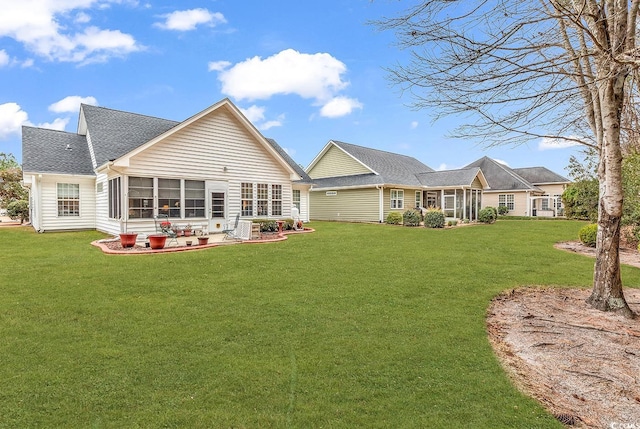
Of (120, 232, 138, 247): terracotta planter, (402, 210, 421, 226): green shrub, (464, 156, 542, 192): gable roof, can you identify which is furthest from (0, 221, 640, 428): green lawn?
(464, 156, 542, 192): gable roof

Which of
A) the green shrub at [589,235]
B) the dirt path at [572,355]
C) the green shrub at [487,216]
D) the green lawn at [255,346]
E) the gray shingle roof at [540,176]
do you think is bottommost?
the dirt path at [572,355]

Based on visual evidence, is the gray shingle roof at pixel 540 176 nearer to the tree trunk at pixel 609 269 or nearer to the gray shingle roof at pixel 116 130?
the tree trunk at pixel 609 269

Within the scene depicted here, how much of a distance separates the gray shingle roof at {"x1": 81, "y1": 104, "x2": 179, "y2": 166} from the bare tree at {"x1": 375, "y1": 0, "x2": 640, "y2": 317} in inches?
542

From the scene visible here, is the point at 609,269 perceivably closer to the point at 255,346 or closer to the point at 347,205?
the point at 255,346

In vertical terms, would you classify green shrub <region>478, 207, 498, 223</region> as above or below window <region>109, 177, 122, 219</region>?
below

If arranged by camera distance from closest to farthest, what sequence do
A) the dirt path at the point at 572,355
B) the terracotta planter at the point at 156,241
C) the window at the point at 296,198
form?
the dirt path at the point at 572,355, the terracotta planter at the point at 156,241, the window at the point at 296,198

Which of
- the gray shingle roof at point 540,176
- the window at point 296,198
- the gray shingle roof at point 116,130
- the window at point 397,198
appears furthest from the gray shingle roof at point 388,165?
the gray shingle roof at point 116,130

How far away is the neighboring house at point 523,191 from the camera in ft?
107

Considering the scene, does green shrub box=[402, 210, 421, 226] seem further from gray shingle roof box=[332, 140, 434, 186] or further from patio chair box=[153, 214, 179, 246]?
patio chair box=[153, 214, 179, 246]

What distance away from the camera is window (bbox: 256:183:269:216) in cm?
1662

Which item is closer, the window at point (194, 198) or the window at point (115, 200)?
the window at point (115, 200)

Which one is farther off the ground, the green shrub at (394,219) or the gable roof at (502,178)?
the gable roof at (502,178)

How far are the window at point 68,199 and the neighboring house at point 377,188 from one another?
15.6m

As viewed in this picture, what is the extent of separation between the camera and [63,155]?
16.3 metres
